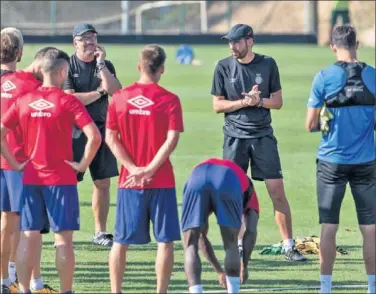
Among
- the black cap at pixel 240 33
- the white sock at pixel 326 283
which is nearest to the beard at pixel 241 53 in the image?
the black cap at pixel 240 33

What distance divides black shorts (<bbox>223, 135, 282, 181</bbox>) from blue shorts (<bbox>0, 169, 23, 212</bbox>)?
278cm

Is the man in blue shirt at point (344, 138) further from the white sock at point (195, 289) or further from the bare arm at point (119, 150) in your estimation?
the bare arm at point (119, 150)

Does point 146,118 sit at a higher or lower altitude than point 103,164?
higher

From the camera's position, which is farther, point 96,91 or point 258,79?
point 96,91

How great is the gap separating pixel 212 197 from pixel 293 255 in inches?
103

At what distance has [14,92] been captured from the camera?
1012 centimetres

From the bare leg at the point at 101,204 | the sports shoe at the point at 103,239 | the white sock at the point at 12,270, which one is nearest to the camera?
the white sock at the point at 12,270

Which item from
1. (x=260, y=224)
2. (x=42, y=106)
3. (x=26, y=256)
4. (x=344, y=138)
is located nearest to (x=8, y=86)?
(x=42, y=106)

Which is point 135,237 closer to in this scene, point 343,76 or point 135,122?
point 135,122

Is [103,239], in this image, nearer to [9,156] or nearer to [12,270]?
[12,270]

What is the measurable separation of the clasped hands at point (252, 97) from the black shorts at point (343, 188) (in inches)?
68.2

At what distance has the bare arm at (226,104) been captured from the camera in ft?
39.5

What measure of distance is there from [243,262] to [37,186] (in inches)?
75.0

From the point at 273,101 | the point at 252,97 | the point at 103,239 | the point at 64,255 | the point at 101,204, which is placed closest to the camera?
the point at 64,255
